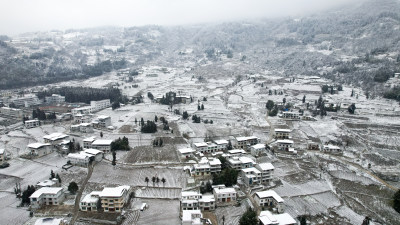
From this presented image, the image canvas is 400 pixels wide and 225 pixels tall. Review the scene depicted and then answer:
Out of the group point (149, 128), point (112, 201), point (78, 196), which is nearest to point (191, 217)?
point (112, 201)

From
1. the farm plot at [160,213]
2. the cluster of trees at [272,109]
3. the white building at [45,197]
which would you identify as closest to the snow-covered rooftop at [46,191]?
the white building at [45,197]

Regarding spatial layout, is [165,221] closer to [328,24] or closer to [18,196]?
[18,196]

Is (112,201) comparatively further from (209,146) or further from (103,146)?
(209,146)

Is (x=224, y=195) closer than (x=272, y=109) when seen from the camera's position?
Yes

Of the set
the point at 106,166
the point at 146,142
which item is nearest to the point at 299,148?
the point at 146,142

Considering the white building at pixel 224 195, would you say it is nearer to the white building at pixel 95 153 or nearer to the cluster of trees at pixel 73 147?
the white building at pixel 95 153

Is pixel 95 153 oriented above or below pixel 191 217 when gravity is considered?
above

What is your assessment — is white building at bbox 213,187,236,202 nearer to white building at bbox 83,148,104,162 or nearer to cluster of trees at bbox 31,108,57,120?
white building at bbox 83,148,104,162
